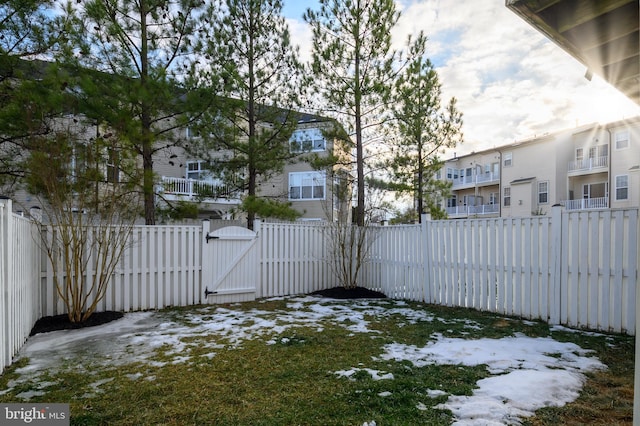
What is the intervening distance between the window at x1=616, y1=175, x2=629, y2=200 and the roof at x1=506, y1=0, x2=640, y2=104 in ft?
71.7

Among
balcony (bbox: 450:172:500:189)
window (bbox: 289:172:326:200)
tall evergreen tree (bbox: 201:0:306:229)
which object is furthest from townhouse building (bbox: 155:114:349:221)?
balcony (bbox: 450:172:500:189)

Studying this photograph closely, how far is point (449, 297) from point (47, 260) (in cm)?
662

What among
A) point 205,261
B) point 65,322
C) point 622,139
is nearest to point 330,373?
point 65,322

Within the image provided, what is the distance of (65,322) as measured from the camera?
532 centimetres

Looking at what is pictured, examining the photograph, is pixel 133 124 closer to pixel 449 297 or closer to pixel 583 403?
pixel 449 297

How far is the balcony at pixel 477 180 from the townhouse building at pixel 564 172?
0.07 meters

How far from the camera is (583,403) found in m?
2.74

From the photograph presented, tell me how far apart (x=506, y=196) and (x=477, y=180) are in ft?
8.57

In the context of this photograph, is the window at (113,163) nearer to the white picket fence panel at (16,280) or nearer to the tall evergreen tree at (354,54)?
the white picket fence panel at (16,280)

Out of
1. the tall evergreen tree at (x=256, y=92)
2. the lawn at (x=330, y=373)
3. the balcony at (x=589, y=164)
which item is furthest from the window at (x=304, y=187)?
the balcony at (x=589, y=164)

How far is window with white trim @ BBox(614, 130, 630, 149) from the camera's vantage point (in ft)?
65.1

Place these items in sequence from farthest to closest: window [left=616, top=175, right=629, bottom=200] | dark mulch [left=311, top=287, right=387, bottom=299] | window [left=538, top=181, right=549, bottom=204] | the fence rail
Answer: window [left=538, top=181, right=549, bottom=204], window [left=616, top=175, right=629, bottom=200], dark mulch [left=311, top=287, right=387, bottom=299], the fence rail

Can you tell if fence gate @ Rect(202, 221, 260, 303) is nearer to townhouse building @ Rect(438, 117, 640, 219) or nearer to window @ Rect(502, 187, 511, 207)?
townhouse building @ Rect(438, 117, 640, 219)

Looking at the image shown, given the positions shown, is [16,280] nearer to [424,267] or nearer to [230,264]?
[230,264]
